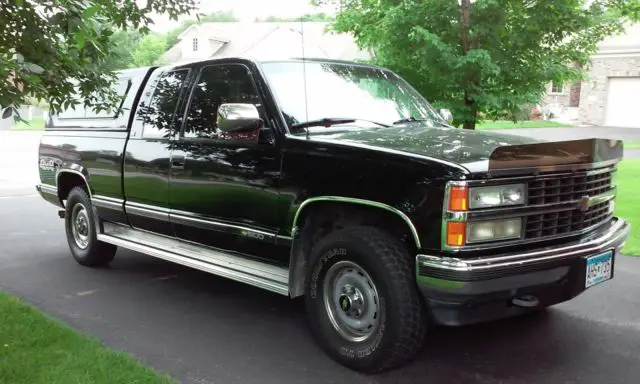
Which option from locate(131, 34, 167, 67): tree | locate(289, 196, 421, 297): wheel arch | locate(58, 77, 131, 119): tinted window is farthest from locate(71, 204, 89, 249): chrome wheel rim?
locate(131, 34, 167, 67): tree

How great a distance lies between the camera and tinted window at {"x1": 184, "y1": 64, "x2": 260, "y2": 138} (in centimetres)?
486

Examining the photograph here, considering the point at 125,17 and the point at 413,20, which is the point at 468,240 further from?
the point at 413,20

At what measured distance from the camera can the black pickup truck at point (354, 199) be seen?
11.5 feet

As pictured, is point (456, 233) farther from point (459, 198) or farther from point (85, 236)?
point (85, 236)

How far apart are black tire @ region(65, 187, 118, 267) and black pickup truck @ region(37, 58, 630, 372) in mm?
567

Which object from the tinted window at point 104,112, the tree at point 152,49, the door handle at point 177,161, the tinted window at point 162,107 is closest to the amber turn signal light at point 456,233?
the door handle at point 177,161

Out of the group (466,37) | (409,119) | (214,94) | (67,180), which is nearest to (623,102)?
(466,37)

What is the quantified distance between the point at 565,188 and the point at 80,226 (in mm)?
5055

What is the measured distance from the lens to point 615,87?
3291cm

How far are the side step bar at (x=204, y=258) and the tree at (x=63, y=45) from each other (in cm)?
133

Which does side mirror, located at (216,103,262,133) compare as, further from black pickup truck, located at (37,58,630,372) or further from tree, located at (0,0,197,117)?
tree, located at (0,0,197,117)

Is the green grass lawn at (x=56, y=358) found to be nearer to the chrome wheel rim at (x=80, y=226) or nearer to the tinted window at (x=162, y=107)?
the tinted window at (x=162, y=107)

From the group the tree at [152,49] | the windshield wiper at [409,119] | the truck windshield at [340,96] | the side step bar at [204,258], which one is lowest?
the side step bar at [204,258]

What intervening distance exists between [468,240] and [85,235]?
467 cm
